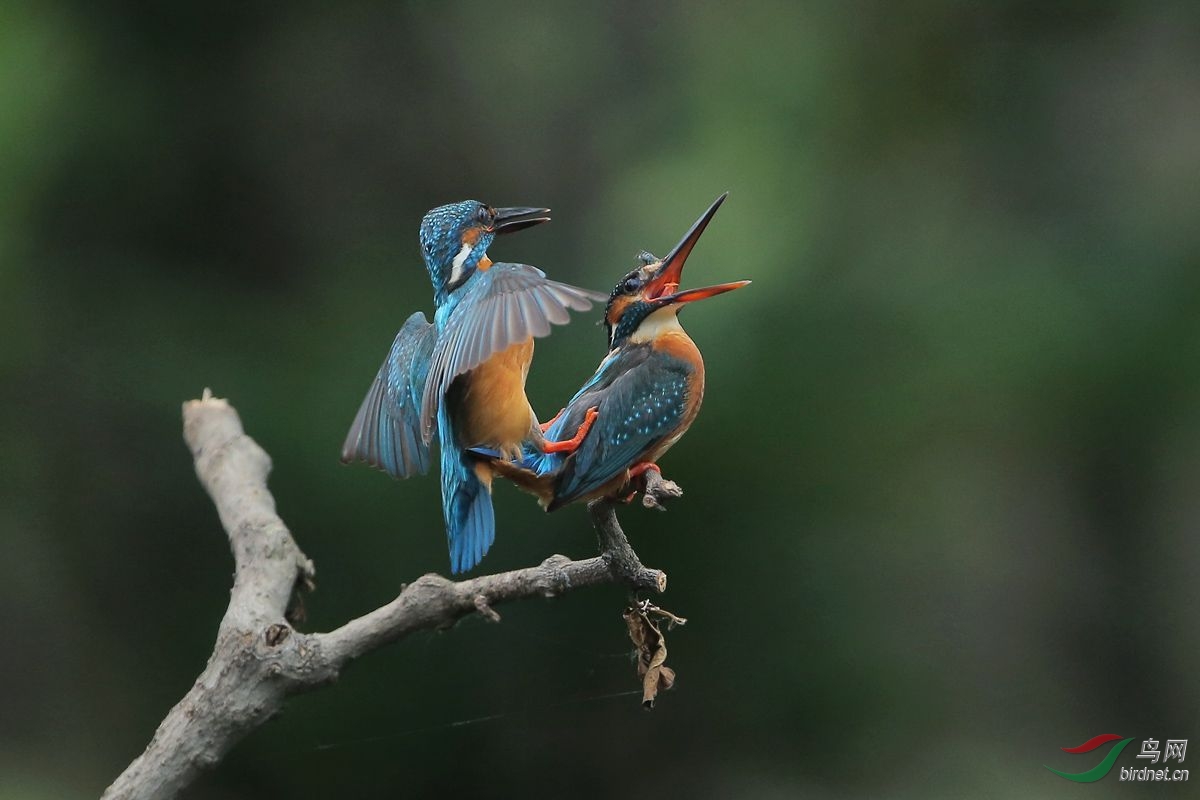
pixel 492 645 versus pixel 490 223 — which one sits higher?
pixel 490 223

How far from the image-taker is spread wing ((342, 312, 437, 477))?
6.28ft

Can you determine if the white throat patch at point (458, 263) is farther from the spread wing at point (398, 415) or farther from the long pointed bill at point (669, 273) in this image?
the long pointed bill at point (669, 273)

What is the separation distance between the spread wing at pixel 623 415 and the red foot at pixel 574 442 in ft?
0.04

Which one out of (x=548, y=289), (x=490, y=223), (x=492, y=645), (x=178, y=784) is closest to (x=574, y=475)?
(x=548, y=289)

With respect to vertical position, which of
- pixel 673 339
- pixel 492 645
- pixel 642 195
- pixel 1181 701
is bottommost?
pixel 1181 701

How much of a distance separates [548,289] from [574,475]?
27cm

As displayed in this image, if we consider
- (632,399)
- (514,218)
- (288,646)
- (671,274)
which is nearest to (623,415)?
(632,399)

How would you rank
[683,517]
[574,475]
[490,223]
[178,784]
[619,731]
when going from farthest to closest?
[619,731]
[683,517]
[490,223]
[574,475]
[178,784]

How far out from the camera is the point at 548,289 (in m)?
1.73

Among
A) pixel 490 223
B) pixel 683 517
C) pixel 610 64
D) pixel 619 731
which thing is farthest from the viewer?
pixel 610 64

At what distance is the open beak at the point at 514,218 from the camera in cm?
206

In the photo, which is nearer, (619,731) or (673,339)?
(673,339)

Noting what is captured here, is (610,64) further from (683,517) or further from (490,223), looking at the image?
(490,223)
